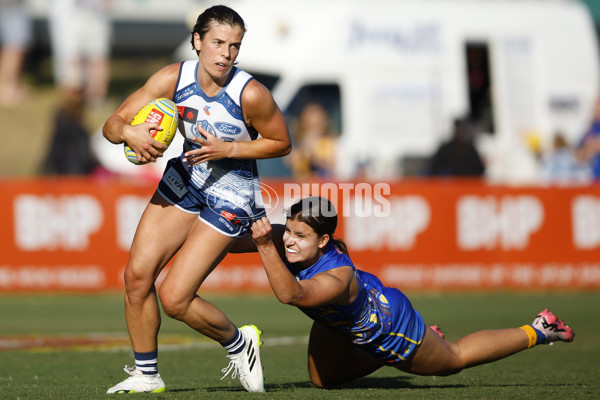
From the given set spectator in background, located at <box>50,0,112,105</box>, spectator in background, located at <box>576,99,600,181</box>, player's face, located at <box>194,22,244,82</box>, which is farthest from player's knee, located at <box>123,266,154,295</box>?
spectator in background, located at <box>50,0,112,105</box>

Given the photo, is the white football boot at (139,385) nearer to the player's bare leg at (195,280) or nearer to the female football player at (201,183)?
the female football player at (201,183)

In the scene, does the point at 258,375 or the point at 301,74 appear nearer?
the point at 258,375

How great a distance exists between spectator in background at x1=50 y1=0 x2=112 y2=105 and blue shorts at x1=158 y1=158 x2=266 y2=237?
71.8 ft

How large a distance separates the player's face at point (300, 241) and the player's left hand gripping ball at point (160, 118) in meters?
0.90

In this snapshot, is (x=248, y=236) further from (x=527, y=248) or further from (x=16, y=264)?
(x=527, y=248)

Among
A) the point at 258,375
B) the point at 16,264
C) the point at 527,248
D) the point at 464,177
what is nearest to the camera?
the point at 258,375

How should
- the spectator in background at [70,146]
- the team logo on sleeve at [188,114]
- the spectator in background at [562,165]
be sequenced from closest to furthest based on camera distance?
the team logo on sleeve at [188,114]
the spectator in background at [70,146]
the spectator in background at [562,165]

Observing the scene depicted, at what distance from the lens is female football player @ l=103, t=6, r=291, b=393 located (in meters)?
5.96

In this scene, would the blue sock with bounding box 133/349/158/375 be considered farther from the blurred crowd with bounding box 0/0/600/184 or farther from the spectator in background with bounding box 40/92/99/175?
the spectator in background with bounding box 40/92/99/175

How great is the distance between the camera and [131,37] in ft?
114

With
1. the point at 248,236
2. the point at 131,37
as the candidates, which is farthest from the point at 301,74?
the point at 131,37

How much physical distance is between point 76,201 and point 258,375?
7.98 metres

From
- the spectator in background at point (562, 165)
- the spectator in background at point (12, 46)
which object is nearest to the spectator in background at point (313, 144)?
the spectator in background at point (562, 165)

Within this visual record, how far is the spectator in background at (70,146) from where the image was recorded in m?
15.3
